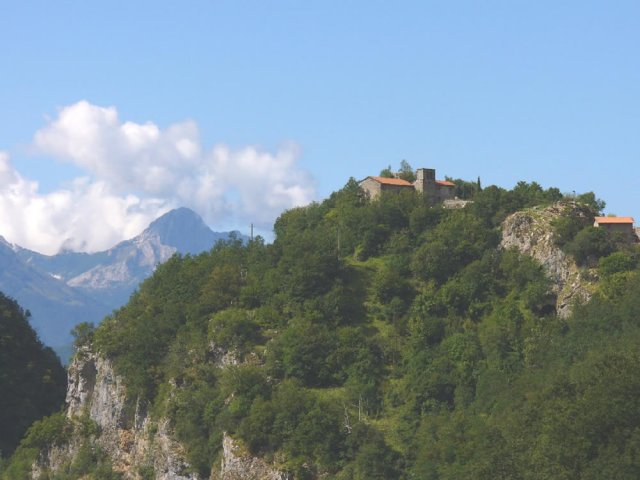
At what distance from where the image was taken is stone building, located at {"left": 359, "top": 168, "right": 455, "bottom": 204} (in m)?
123

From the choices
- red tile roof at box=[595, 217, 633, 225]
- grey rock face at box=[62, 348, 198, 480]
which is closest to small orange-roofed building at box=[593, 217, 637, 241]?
red tile roof at box=[595, 217, 633, 225]

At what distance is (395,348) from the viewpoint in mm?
101875

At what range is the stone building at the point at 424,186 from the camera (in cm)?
12338

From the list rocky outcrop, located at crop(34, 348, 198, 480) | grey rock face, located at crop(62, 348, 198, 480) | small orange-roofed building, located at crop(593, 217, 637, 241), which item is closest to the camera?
grey rock face, located at crop(62, 348, 198, 480)

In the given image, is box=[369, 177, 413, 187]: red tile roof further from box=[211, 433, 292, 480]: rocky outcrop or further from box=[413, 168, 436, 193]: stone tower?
box=[211, 433, 292, 480]: rocky outcrop

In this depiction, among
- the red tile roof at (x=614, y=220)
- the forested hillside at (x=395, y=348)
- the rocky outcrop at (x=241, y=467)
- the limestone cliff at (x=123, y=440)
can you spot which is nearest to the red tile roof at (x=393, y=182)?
the forested hillside at (x=395, y=348)

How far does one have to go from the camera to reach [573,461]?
6925cm

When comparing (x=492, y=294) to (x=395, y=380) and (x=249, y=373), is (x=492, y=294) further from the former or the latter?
(x=249, y=373)

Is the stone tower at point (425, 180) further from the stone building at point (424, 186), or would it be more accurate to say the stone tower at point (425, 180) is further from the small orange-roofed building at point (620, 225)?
the small orange-roofed building at point (620, 225)

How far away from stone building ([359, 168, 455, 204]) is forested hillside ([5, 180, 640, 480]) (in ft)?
9.38

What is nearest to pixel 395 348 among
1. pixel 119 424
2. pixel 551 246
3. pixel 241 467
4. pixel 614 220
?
pixel 551 246

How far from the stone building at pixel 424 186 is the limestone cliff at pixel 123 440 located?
34927 mm

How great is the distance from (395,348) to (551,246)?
57.5ft

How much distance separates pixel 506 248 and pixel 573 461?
41737 millimetres
